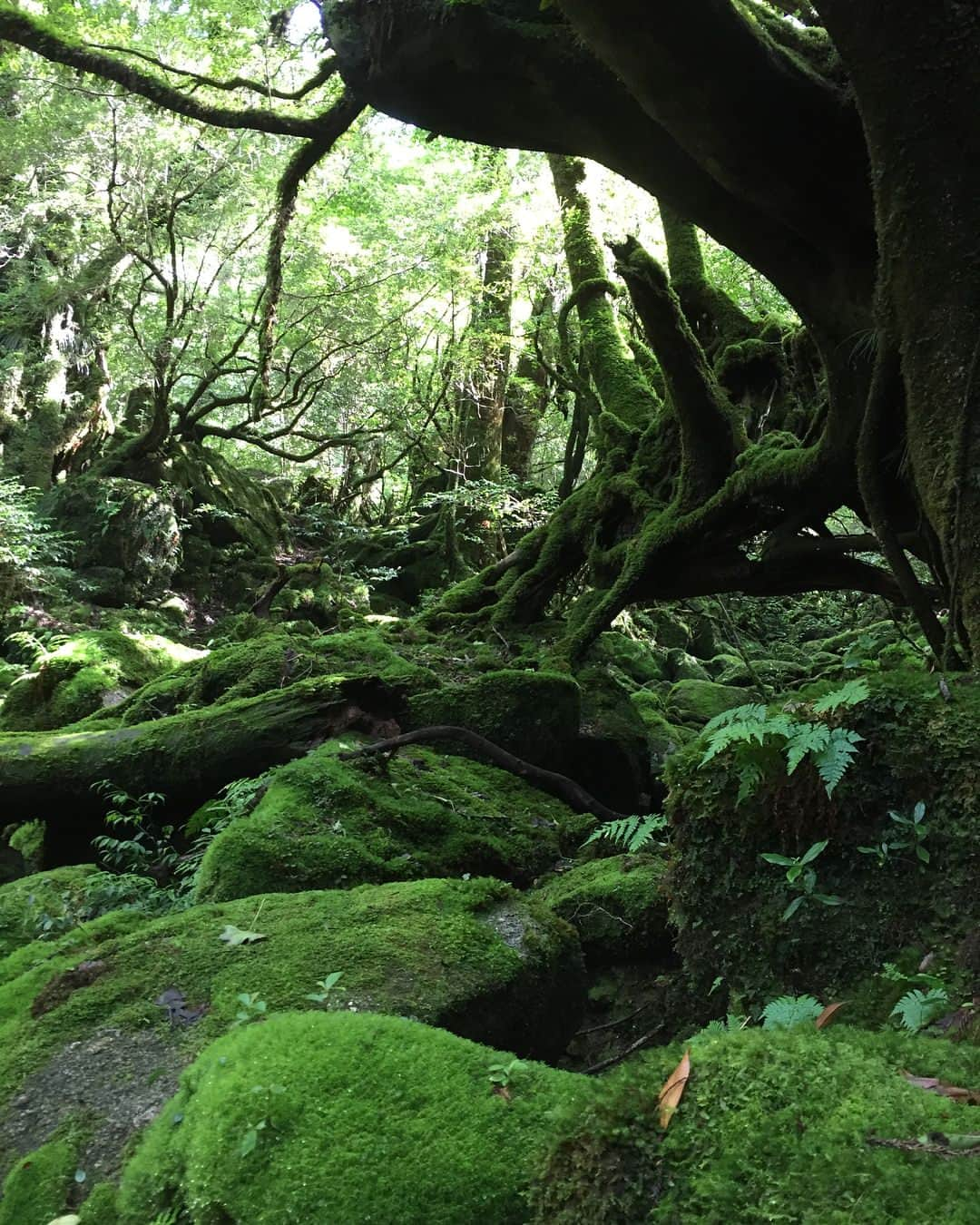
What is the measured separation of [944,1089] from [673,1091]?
1.68 ft

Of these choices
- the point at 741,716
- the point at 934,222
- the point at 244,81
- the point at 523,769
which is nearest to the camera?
the point at 741,716

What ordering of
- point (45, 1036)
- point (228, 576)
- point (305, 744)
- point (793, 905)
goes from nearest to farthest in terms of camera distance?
point (793, 905), point (45, 1036), point (305, 744), point (228, 576)

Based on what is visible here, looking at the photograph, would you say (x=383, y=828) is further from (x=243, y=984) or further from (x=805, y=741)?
(x=805, y=741)

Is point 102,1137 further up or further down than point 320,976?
further down

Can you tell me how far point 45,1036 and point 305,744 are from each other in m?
3.10

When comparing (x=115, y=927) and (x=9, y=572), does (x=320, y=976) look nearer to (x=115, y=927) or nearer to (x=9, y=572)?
(x=115, y=927)

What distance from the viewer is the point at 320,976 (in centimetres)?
282

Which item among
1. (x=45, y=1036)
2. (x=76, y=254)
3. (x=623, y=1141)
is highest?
(x=76, y=254)

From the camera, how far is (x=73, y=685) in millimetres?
8305

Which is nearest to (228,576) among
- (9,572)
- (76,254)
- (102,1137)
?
(9,572)

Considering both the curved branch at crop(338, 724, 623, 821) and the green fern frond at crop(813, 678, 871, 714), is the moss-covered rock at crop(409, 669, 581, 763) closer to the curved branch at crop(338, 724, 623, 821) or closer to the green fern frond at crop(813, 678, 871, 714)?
the curved branch at crop(338, 724, 623, 821)

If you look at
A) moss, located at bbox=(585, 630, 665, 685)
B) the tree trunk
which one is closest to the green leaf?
the tree trunk

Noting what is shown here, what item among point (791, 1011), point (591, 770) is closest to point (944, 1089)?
point (791, 1011)

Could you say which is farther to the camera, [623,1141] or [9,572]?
[9,572]
